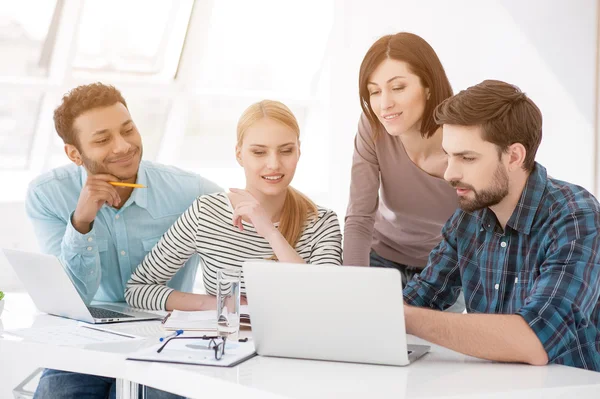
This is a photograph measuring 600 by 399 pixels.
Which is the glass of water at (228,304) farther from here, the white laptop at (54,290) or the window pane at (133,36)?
the window pane at (133,36)

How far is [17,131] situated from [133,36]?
1.16 metres

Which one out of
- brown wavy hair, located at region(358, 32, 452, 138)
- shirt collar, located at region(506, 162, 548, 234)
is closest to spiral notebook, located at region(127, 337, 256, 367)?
shirt collar, located at region(506, 162, 548, 234)

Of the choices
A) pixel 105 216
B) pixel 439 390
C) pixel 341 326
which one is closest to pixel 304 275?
pixel 341 326

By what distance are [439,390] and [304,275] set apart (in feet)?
1.20

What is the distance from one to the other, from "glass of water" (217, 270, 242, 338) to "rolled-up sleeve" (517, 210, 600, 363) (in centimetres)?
67

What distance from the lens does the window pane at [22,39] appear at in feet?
18.2

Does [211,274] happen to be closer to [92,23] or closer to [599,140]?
[599,140]

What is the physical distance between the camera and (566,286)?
177cm

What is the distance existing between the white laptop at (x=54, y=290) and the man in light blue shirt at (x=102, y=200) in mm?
287

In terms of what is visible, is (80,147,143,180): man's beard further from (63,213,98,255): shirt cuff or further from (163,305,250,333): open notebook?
(163,305,250,333): open notebook

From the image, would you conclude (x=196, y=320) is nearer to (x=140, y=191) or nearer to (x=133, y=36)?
(x=140, y=191)

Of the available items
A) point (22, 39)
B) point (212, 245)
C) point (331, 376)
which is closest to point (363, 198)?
point (212, 245)

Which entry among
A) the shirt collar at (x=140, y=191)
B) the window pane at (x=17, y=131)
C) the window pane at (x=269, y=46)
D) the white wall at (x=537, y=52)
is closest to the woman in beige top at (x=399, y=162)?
the shirt collar at (x=140, y=191)

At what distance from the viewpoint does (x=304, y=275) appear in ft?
5.48
